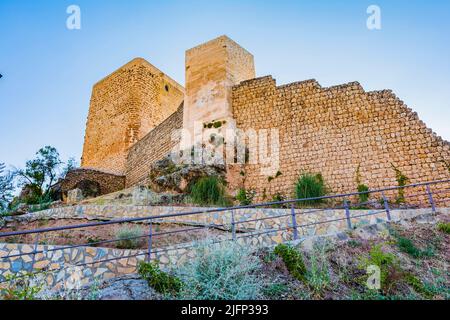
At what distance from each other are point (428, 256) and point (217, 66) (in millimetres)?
10272

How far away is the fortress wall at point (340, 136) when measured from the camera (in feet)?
30.8

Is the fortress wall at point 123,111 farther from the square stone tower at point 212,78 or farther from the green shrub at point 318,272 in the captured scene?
the green shrub at point 318,272

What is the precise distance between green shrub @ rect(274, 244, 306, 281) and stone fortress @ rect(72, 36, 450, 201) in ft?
18.2

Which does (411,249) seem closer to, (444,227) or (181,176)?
(444,227)

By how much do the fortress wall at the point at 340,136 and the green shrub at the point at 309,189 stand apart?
0.56 metres

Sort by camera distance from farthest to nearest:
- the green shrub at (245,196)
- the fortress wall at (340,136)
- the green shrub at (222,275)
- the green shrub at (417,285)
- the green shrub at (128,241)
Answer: the green shrub at (245,196), the fortress wall at (340,136), the green shrub at (128,241), the green shrub at (417,285), the green shrub at (222,275)

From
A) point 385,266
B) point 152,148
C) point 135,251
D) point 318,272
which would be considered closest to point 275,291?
point 318,272

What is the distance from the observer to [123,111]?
2075cm

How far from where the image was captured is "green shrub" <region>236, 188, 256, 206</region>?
35.1 feet

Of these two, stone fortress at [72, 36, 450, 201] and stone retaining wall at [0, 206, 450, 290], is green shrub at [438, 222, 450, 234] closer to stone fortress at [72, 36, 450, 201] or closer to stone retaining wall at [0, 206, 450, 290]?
stone retaining wall at [0, 206, 450, 290]

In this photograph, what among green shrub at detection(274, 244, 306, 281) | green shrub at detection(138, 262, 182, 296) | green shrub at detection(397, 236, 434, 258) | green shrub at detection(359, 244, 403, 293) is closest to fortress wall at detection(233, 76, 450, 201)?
green shrub at detection(397, 236, 434, 258)

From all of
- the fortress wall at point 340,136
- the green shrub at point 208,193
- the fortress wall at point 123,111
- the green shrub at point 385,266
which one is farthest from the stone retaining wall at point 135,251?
the fortress wall at point 123,111

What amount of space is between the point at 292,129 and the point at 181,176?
13.2ft

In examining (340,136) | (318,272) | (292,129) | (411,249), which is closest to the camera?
(318,272)
